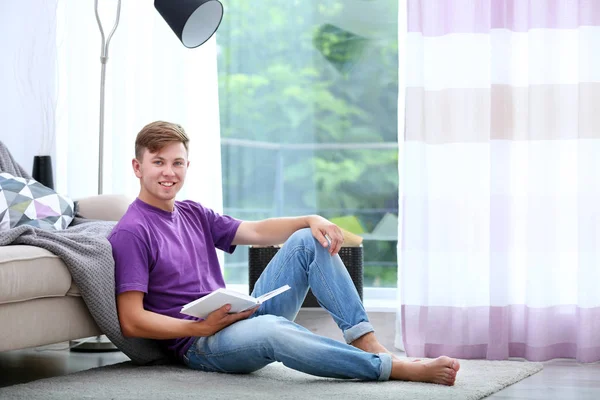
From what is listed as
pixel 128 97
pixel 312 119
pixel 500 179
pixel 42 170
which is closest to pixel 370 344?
pixel 500 179

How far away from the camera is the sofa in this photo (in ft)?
7.34

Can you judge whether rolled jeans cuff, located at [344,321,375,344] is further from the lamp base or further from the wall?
the wall

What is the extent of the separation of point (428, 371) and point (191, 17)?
1622 mm

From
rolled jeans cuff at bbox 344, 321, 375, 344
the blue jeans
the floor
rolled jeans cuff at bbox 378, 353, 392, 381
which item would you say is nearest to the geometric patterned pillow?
the floor

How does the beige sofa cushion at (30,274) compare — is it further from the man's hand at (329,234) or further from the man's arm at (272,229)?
the man's hand at (329,234)

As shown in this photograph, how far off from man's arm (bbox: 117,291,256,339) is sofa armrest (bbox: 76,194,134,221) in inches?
35.9

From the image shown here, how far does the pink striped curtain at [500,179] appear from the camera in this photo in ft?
10.4

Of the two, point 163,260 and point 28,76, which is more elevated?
point 28,76

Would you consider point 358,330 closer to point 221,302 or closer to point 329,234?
point 329,234

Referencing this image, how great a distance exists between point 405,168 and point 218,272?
3.35 feet

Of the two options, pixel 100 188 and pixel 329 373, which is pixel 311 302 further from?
pixel 329 373

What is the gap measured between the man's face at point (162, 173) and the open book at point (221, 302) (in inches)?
15.3

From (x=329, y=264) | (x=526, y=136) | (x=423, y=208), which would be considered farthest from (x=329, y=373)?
(x=526, y=136)

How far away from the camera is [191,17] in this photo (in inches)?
124
